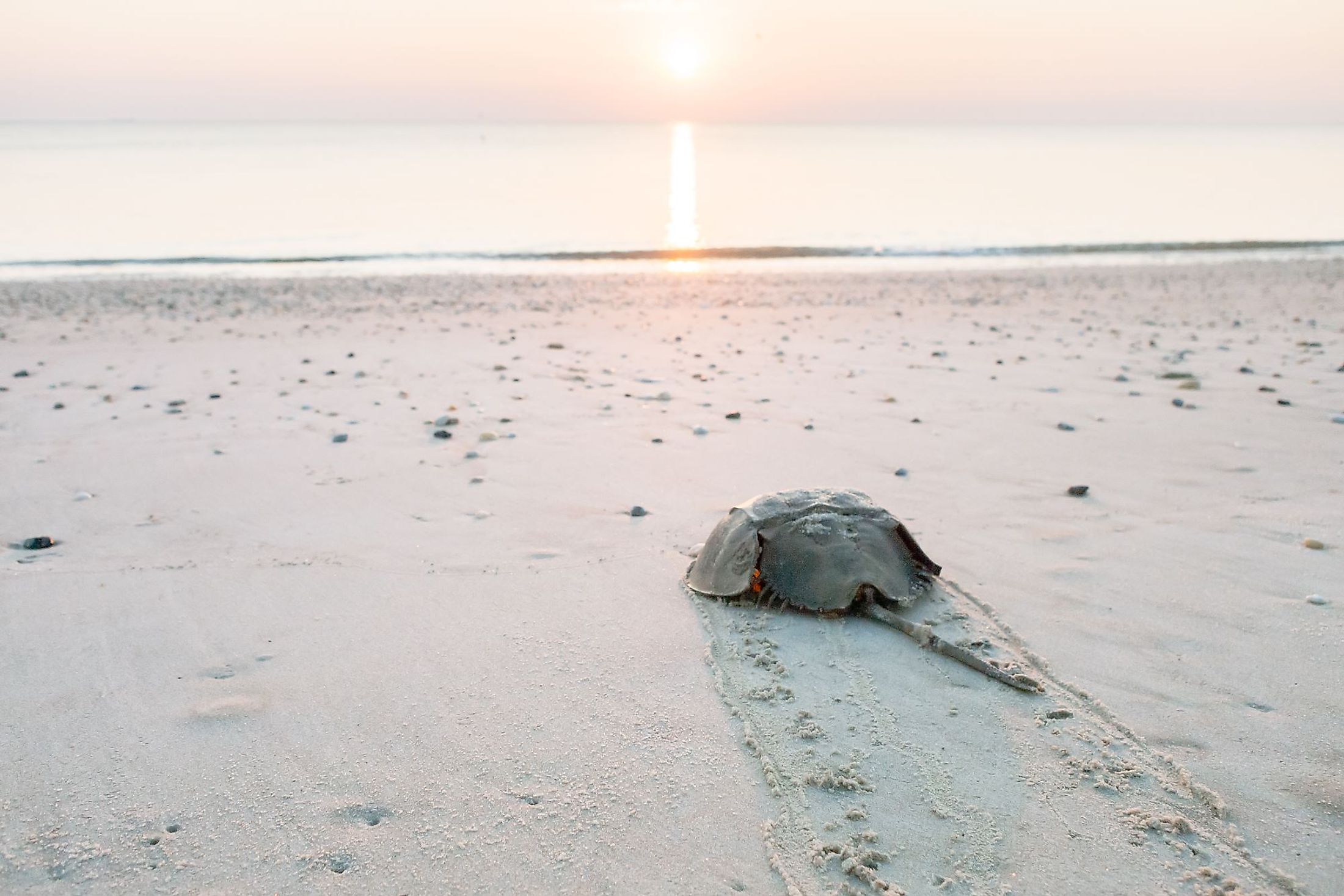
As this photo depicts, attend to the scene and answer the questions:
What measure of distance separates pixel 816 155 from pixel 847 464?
64.4 meters

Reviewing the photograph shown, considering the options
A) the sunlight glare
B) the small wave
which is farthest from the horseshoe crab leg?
the sunlight glare

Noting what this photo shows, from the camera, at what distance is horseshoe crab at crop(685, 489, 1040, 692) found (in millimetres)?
3521

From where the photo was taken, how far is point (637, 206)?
2852 centimetres

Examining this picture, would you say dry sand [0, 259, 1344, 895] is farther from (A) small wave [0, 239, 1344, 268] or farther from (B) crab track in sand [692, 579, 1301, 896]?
(A) small wave [0, 239, 1344, 268]

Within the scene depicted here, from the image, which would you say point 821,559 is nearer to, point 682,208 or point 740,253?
point 740,253

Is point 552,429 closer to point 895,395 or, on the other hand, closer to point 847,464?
point 847,464

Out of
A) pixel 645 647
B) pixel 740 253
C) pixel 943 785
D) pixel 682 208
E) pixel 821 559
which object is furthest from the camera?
pixel 682 208

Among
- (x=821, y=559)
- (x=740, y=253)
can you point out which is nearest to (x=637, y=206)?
(x=740, y=253)

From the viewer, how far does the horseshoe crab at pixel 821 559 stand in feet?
11.6

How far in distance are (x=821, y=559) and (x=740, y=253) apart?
15.9 metres

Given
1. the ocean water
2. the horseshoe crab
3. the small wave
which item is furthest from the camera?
the ocean water

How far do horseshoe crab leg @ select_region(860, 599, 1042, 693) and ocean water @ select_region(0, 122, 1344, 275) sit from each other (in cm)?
1589

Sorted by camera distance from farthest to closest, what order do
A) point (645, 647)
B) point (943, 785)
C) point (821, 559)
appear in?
point (821, 559) → point (645, 647) → point (943, 785)

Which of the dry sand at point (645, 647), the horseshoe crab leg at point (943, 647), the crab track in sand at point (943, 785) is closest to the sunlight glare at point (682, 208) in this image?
the dry sand at point (645, 647)
